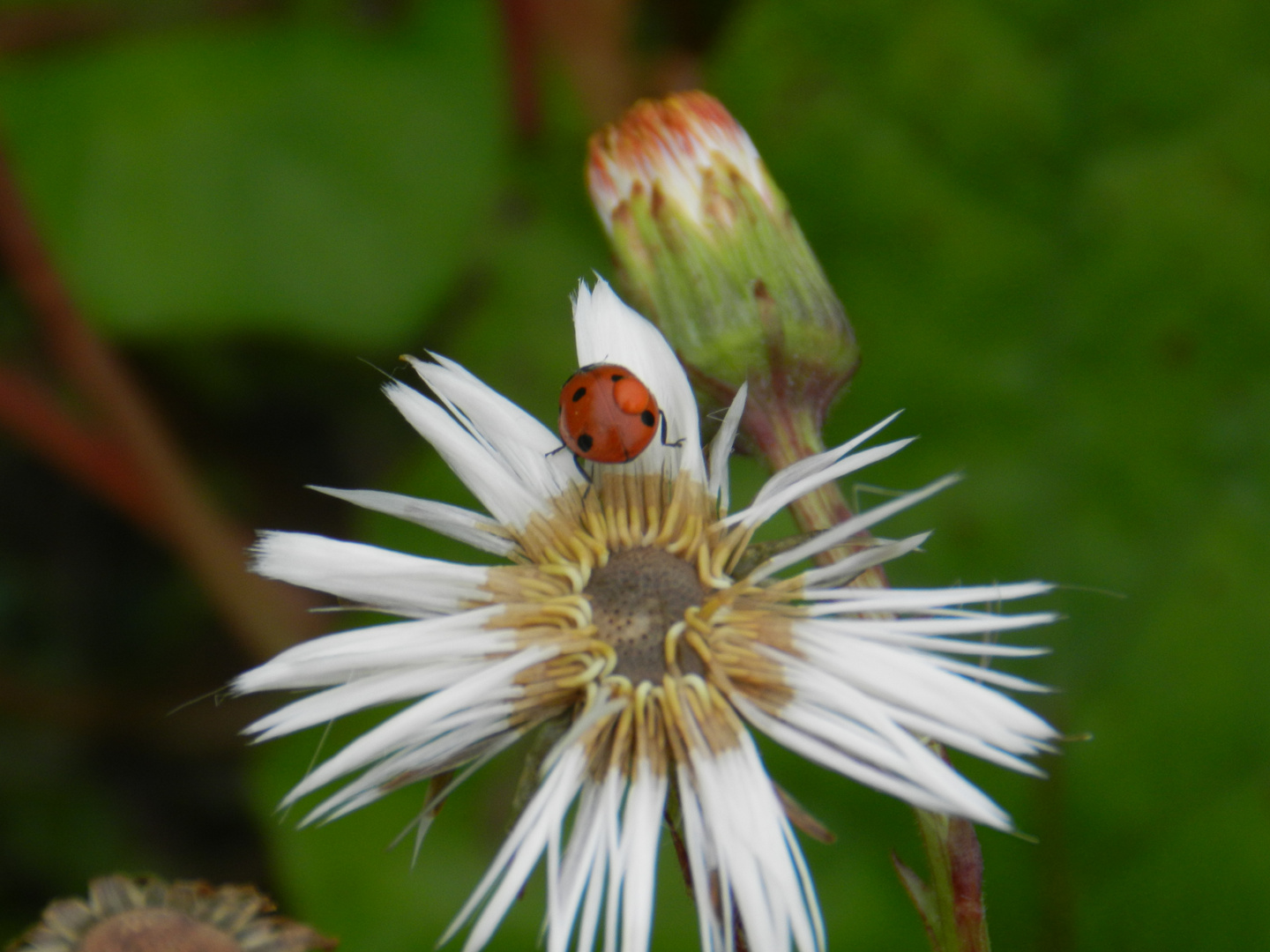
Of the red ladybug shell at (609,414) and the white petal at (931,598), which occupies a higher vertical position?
the red ladybug shell at (609,414)

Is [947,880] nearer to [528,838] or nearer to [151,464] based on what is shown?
[528,838]

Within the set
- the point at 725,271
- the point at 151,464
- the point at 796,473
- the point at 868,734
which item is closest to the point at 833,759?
the point at 868,734

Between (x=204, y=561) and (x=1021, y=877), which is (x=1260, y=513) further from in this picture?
(x=204, y=561)

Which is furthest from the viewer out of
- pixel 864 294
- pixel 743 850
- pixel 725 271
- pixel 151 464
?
pixel 151 464

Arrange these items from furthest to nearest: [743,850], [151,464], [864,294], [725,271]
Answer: [151,464]
[864,294]
[725,271]
[743,850]

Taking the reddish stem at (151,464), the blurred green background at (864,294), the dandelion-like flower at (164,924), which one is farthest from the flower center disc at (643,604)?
the reddish stem at (151,464)

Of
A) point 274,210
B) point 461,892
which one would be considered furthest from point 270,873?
point 274,210

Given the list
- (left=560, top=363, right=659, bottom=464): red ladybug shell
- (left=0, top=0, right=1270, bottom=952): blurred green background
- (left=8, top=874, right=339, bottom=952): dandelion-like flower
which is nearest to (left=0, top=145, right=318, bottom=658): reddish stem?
(left=0, top=0, right=1270, bottom=952): blurred green background

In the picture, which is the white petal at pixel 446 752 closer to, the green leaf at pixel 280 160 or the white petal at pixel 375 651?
the white petal at pixel 375 651
